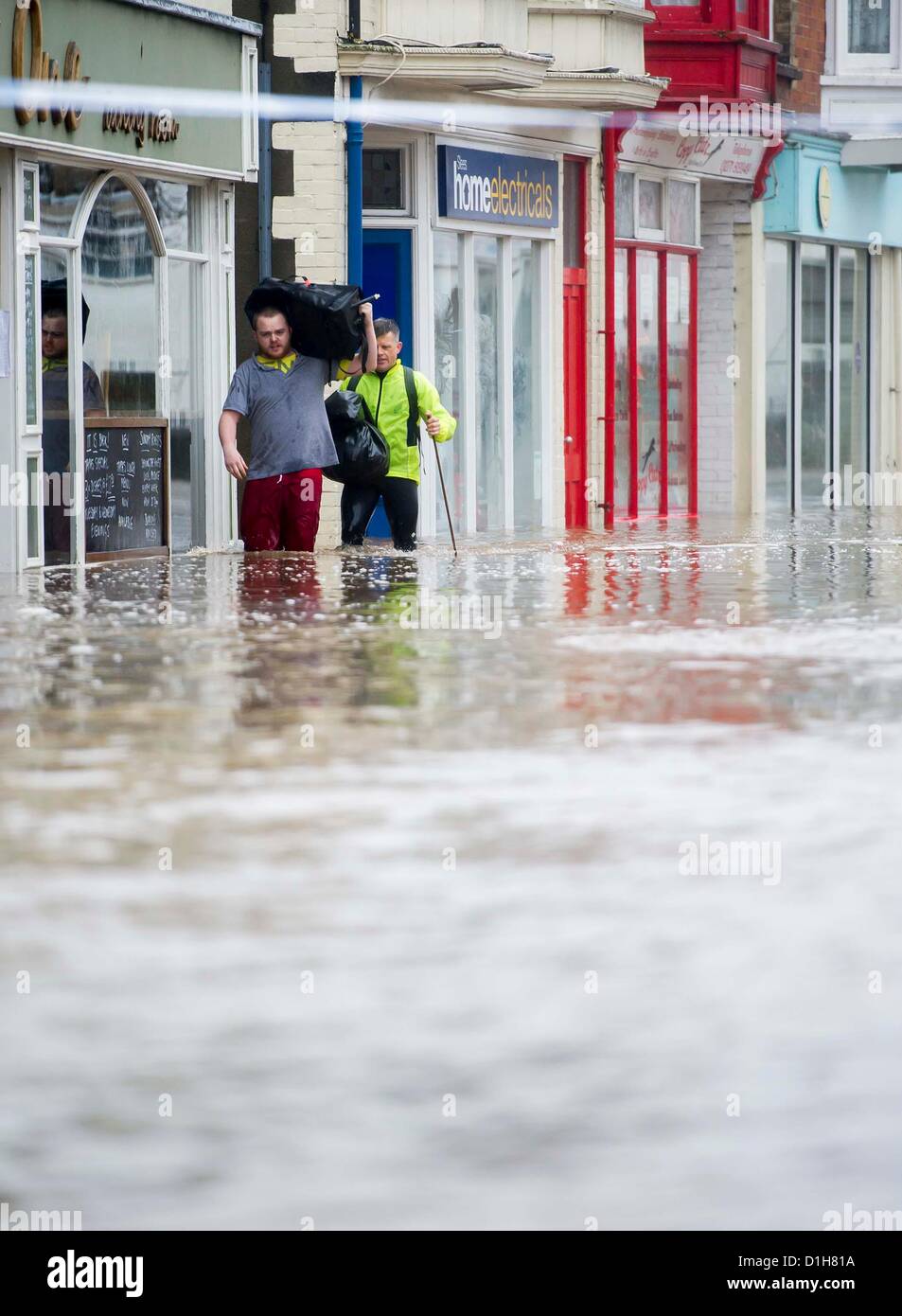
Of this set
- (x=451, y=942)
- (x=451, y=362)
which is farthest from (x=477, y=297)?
(x=451, y=942)

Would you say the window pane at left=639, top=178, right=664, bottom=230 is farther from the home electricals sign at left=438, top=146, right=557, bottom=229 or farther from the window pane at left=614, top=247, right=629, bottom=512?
the home electricals sign at left=438, top=146, right=557, bottom=229

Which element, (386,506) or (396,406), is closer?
(396,406)

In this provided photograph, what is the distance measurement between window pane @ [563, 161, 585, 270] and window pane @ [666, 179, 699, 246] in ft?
7.44

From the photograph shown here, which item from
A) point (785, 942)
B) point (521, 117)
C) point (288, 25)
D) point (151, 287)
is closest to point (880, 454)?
point (521, 117)

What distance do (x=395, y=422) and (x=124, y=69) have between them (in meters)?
3.04

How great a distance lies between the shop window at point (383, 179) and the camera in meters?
22.1

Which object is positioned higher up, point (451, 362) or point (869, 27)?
point (869, 27)

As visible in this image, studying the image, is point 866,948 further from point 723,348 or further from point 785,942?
point 723,348

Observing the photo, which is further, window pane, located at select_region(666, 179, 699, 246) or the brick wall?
the brick wall

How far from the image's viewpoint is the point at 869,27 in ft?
103

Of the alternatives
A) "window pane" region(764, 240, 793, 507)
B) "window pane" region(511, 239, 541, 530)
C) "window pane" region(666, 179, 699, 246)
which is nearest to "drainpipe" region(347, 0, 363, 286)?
"window pane" region(511, 239, 541, 530)

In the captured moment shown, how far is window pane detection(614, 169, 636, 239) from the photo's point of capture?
1030 inches

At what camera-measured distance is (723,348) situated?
29297 mm

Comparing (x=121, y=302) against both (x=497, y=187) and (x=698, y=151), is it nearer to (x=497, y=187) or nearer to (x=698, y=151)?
(x=497, y=187)
